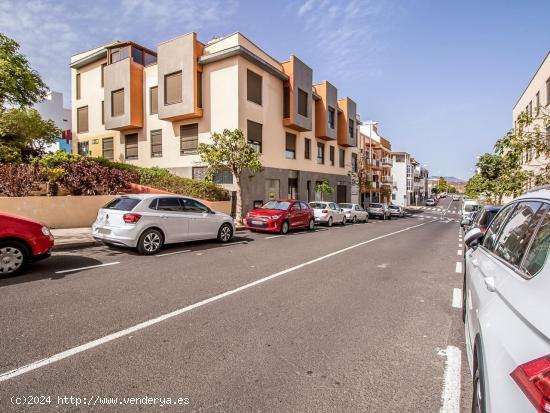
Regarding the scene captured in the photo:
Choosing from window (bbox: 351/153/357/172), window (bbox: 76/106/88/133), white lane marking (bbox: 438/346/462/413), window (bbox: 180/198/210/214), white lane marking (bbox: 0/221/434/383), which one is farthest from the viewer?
window (bbox: 351/153/357/172)

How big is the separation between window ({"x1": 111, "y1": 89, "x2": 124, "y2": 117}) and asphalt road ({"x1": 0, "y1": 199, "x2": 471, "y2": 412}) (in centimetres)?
2065

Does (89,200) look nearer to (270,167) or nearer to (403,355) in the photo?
(270,167)

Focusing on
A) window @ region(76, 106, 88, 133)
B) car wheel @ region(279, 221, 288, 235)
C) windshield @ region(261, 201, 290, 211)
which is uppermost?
window @ region(76, 106, 88, 133)

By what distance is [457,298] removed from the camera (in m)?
5.45

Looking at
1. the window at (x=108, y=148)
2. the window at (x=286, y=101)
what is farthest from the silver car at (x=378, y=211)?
the window at (x=108, y=148)

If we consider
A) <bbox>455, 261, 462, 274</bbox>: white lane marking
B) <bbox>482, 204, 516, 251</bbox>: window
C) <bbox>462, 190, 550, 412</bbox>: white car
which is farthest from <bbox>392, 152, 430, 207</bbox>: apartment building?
<bbox>462, 190, 550, 412</bbox>: white car

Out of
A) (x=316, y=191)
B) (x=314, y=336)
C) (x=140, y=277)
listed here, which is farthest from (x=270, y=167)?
(x=314, y=336)

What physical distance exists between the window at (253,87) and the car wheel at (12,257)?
16.8 metres

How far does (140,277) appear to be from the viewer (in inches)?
247

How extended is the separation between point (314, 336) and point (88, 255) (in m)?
6.83

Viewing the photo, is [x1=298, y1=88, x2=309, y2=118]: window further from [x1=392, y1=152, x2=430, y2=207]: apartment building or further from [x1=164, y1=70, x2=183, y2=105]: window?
[x1=392, y1=152, x2=430, y2=207]: apartment building

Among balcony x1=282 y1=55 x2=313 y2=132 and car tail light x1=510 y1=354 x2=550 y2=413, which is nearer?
car tail light x1=510 y1=354 x2=550 y2=413

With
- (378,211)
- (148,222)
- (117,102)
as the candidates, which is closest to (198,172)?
(117,102)

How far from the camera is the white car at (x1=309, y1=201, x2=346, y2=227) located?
1973 centimetres
